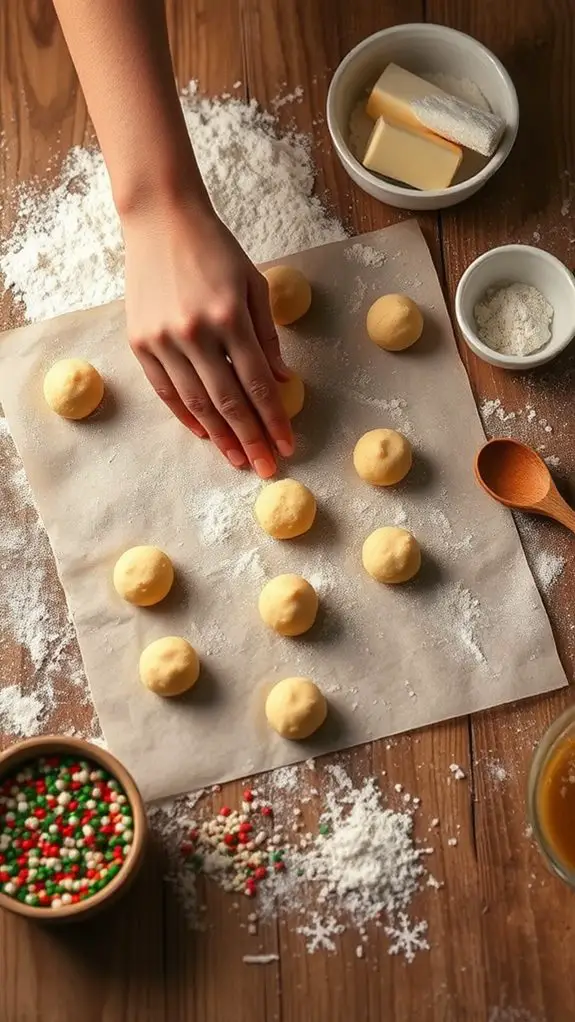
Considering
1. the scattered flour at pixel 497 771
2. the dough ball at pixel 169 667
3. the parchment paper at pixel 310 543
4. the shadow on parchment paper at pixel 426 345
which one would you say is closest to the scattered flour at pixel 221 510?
the parchment paper at pixel 310 543

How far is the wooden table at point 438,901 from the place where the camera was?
39.7 inches

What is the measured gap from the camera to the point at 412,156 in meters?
1.14

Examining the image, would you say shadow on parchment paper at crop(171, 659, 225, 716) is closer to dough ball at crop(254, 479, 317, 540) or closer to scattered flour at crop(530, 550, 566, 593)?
dough ball at crop(254, 479, 317, 540)

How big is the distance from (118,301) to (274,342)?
195 mm

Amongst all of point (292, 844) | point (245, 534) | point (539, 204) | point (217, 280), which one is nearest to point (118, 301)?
point (217, 280)

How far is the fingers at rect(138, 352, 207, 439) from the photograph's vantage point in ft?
3.42

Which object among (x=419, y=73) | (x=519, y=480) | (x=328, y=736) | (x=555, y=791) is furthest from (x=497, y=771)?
(x=419, y=73)

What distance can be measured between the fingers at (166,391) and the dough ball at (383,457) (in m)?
0.17

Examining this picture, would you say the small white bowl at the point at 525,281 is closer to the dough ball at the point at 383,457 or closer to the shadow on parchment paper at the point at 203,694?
the dough ball at the point at 383,457

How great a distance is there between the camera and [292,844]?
3.42ft

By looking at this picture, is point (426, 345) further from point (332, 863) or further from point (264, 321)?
point (332, 863)

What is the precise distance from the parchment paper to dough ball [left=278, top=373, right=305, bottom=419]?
0.02 meters

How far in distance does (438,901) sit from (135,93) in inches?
32.1

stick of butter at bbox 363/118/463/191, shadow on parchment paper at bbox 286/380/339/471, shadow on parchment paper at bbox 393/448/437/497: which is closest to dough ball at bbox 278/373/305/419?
shadow on parchment paper at bbox 286/380/339/471
